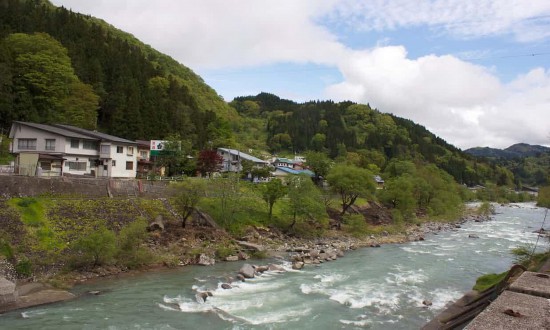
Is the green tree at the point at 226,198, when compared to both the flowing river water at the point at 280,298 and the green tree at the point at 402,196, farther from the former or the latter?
the green tree at the point at 402,196

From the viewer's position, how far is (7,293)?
15086mm

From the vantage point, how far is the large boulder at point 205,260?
23642mm

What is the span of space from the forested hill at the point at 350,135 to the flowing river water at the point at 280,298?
59.1 m

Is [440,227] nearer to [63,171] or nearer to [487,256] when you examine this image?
[487,256]

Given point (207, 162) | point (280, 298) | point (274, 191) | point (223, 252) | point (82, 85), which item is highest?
point (82, 85)

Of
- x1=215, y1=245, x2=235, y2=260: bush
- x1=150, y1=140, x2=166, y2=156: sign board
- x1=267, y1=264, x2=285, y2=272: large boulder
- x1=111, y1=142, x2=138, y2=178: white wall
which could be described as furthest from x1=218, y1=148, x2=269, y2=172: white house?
x1=267, y1=264, x2=285, y2=272: large boulder

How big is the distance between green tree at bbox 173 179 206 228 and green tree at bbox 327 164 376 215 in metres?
18.1

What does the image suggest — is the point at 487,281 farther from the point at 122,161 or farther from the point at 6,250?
the point at 122,161

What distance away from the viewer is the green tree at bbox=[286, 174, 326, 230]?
33.0 metres

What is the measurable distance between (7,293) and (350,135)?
10250cm

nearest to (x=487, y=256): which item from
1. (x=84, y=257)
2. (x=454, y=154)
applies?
(x=84, y=257)

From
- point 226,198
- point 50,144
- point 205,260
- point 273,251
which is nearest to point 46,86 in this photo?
point 50,144

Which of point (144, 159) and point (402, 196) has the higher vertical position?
point (144, 159)

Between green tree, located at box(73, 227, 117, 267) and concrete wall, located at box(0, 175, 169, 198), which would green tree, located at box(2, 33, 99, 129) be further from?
green tree, located at box(73, 227, 117, 267)
